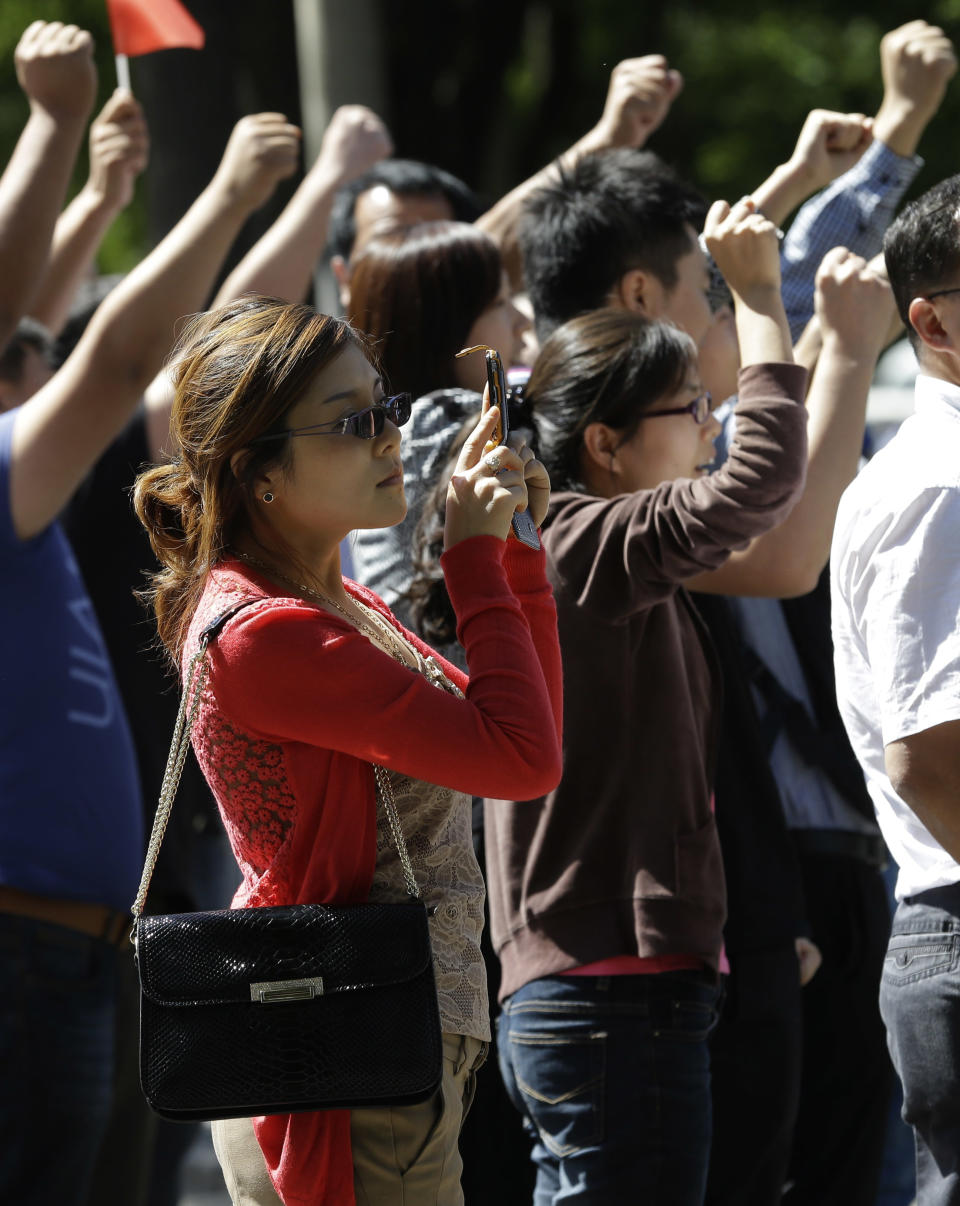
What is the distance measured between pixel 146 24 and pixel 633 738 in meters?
2.33

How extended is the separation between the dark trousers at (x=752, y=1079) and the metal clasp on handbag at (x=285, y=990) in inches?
46.8

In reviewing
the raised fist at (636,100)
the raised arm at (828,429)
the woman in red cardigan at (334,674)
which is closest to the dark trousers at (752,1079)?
the raised arm at (828,429)

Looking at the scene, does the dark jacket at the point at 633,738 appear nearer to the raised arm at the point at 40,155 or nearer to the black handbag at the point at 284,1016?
the black handbag at the point at 284,1016

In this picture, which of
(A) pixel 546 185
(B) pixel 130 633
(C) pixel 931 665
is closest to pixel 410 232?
(A) pixel 546 185

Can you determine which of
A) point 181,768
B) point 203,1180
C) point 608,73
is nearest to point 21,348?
point 181,768

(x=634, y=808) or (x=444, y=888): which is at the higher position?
(x=444, y=888)

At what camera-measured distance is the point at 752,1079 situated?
2975 millimetres

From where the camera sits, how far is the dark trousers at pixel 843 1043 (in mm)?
3451

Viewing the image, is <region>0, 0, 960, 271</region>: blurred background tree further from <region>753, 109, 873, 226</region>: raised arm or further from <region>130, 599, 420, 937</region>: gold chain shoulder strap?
<region>130, 599, 420, 937</region>: gold chain shoulder strap

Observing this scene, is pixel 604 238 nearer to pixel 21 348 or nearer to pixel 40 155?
pixel 40 155

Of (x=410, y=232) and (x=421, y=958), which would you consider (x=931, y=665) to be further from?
(x=410, y=232)

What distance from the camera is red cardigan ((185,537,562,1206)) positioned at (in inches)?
79.7

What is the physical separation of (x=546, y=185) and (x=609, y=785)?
1708mm

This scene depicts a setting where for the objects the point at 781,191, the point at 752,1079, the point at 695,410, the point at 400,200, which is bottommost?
the point at 752,1079
